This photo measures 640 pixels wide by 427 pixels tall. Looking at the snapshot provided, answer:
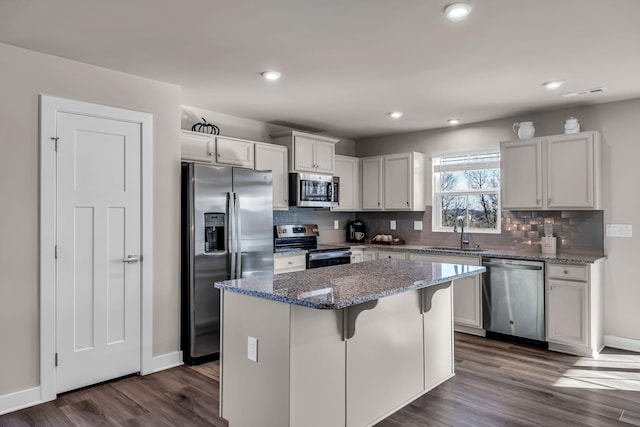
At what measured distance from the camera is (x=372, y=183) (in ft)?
19.9

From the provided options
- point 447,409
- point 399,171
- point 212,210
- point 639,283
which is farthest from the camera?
point 399,171

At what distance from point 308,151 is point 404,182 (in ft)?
4.52

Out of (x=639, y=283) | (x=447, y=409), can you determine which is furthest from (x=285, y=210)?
(x=639, y=283)

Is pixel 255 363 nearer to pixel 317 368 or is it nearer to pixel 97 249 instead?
pixel 317 368

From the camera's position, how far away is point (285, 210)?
17.5ft

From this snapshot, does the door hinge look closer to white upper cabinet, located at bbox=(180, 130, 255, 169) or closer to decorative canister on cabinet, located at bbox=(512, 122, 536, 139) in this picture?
white upper cabinet, located at bbox=(180, 130, 255, 169)

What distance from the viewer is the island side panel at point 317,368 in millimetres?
2189

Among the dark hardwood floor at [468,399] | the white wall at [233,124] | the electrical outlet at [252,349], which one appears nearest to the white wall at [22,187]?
→ the dark hardwood floor at [468,399]

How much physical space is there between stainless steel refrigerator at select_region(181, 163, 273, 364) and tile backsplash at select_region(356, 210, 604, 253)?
2.60 m

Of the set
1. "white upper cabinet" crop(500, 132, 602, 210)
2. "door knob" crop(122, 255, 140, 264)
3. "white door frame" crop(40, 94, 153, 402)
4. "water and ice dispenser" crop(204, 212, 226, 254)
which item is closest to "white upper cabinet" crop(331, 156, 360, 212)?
"white upper cabinet" crop(500, 132, 602, 210)

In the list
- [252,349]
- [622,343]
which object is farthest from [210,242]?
[622,343]

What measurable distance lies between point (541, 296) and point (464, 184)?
5.89 feet

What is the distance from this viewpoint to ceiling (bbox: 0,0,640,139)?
238cm

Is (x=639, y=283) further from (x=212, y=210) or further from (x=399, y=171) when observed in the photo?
(x=212, y=210)
